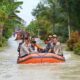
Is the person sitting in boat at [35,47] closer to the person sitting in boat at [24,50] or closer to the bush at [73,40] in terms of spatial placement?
the person sitting in boat at [24,50]

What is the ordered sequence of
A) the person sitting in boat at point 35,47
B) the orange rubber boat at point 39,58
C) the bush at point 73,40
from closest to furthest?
the orange rubber boat at point 39,58 → the person sitting in boat at point 35,47 → the bush at point 73,40

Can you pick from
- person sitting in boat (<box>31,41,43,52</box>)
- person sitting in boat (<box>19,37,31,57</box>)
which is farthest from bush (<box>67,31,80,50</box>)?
person sitting in boat (<box>19,37,31,57</box>)

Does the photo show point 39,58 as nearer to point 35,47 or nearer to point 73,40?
point 35,47

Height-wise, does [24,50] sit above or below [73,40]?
below

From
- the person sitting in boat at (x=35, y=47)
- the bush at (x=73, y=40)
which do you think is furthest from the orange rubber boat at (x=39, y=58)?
the bush at (x=73, y=40)

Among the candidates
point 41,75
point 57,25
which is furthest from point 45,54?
point 57,25

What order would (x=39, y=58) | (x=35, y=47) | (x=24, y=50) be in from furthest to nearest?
(x=35, y=47)
(x=24, y=50)
(x=39, y=58)

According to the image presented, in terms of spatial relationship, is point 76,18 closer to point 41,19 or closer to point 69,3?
point 69,3

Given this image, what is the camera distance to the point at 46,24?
232ft

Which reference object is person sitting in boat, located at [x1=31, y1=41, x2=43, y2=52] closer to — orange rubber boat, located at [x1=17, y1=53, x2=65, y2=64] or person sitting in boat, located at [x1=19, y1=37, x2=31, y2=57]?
person sitting in boat, located at [x1=19, y1=37, x2=31, y2=57]

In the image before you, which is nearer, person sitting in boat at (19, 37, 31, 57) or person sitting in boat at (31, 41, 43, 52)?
person sitting in boat at (19, 37, 31, 57)

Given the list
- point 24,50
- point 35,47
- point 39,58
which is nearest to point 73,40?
point 35,47

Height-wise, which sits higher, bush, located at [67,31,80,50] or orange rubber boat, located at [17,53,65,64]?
bush, located at [67,31,80,50]

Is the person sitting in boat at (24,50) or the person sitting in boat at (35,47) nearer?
the person sitting in boat at (24,50)
